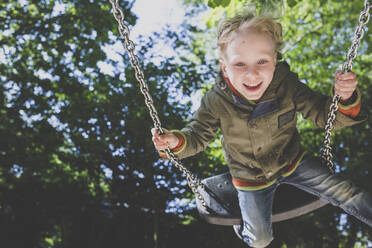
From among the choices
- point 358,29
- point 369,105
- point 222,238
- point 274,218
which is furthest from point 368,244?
point 358,29

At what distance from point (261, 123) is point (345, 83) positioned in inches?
18.7

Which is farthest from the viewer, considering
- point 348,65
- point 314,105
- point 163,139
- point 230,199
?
point 230,199

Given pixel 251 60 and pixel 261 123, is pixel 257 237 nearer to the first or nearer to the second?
pixel 261 123

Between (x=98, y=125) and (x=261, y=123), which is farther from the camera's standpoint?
(x=98, y=125)

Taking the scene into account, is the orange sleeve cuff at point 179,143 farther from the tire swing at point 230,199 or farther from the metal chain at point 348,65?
the metal chain at point 348,65

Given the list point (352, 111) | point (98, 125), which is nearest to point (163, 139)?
point (352, 111)

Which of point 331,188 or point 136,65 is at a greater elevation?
point 136,65

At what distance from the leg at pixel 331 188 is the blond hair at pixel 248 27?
745 millimetres

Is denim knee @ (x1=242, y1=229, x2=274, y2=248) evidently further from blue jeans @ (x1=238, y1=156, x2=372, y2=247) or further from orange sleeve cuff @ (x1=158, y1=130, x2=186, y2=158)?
orange sleeve cuff @ (x1=158, y1=130, x2=186, y2=158)

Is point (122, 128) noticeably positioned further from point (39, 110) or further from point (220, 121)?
point (220, 121)

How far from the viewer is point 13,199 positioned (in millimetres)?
7988

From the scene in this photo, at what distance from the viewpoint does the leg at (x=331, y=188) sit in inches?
64.1

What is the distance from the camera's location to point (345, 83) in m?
1.45

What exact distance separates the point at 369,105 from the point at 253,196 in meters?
9.70
